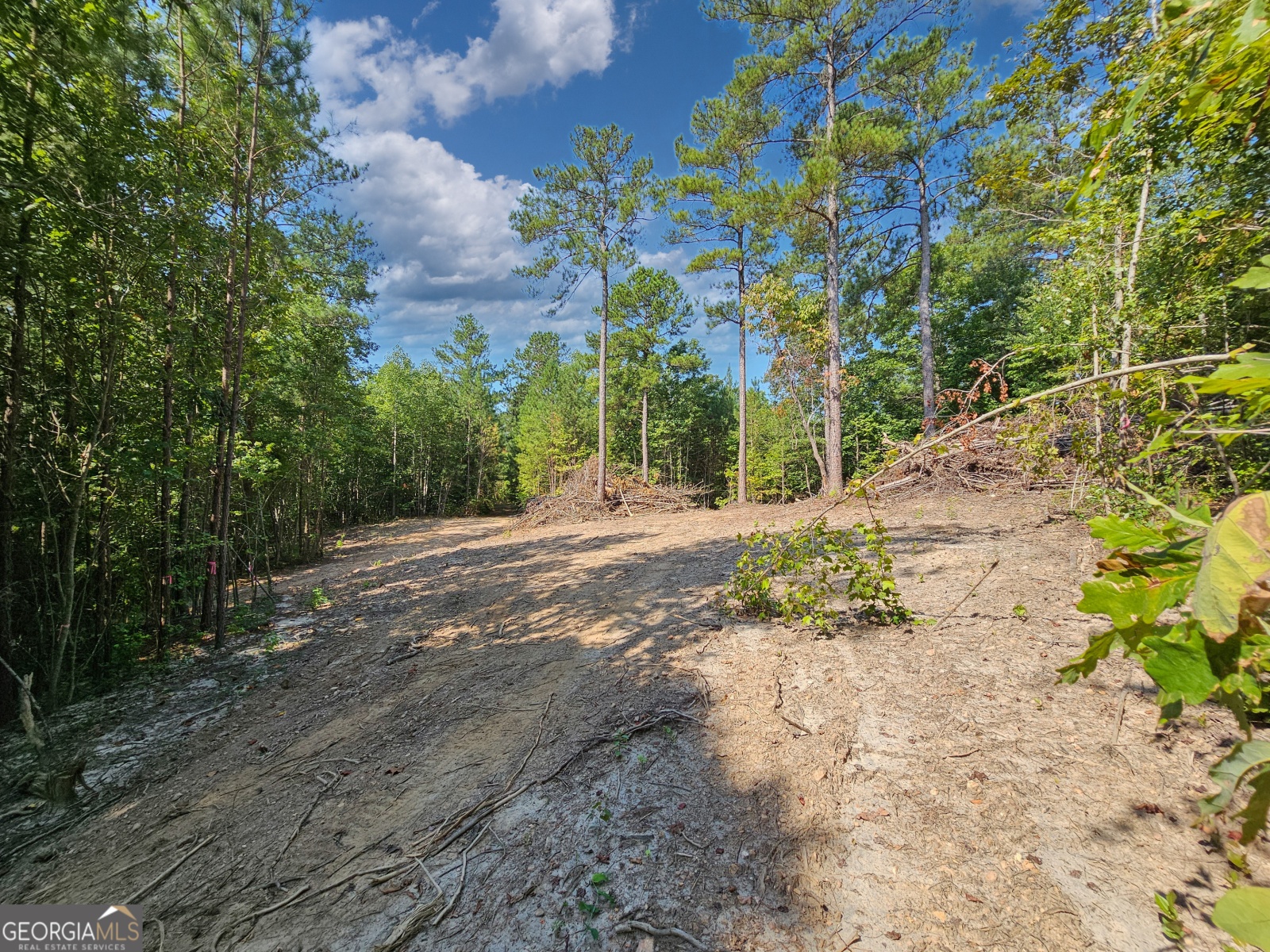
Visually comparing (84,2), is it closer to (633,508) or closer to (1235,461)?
(1235,461)

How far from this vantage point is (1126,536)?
0.72m

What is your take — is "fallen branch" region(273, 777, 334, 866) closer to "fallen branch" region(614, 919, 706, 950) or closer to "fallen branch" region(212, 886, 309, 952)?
"fallen branch" region(212, 886, 309, 952)

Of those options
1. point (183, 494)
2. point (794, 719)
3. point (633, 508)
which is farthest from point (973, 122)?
point (183, 494)

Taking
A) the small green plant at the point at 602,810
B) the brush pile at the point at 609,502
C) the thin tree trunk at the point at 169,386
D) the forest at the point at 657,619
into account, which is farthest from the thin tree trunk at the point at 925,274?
the thin tree trunk at the point at 169,386

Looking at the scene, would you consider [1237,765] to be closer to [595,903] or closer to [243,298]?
[595,903]

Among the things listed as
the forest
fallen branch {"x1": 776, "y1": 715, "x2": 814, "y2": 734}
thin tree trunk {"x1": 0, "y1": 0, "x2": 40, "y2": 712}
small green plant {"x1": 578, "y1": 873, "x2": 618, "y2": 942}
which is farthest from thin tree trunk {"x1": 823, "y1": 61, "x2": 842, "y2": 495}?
thin tree trunk {"x1": 0, "y1": 0, "x2": 40, "y2": 712}

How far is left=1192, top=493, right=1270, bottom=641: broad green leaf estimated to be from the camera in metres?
0.47

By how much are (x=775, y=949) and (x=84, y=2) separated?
653 centimetres

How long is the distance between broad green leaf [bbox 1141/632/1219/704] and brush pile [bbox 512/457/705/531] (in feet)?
40.0

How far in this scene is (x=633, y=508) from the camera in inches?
524

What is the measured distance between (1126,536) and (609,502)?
12.8 meters

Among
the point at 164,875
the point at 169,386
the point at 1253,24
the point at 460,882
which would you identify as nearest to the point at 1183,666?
the point at 1253,24

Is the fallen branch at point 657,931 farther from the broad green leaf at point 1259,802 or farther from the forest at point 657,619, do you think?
the broad green leaf at point 1259,802

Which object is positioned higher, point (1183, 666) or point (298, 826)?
point (1183, 666)
